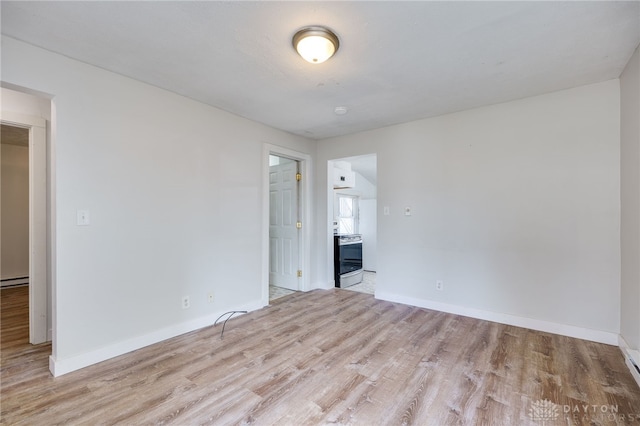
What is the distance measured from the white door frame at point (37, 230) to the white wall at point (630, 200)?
196 inches

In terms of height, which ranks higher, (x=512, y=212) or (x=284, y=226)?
(x=512, y=212)

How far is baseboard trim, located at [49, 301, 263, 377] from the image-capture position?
2.08 metres

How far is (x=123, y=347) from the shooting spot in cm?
238

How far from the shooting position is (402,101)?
298 centimetres

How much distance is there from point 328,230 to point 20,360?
3493 millimetres

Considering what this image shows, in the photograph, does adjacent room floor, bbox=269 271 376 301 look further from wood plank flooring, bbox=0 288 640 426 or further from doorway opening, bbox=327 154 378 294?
wood plank flooring, bbox=0 288 640 426

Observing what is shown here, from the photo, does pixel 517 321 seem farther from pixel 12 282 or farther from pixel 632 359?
pixel 12 282

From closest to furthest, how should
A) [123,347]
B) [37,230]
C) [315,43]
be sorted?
1. [315,43]
2. [123,347]
3. [37,230]

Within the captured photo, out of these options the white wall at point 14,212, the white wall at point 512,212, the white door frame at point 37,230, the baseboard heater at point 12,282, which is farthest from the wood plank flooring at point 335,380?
the white wall at point 14,212

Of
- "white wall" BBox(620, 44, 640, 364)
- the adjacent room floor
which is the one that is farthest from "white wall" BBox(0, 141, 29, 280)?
"white wall" BBox(620, 44, 640, 364)

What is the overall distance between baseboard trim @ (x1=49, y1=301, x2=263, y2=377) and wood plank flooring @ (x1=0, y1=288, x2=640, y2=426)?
2.4 inches

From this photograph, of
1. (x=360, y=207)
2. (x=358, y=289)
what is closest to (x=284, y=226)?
(x=358, y=289)

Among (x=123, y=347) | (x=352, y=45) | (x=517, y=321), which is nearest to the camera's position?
(x=352, y=45)

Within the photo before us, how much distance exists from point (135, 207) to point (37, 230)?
1.08 meters
